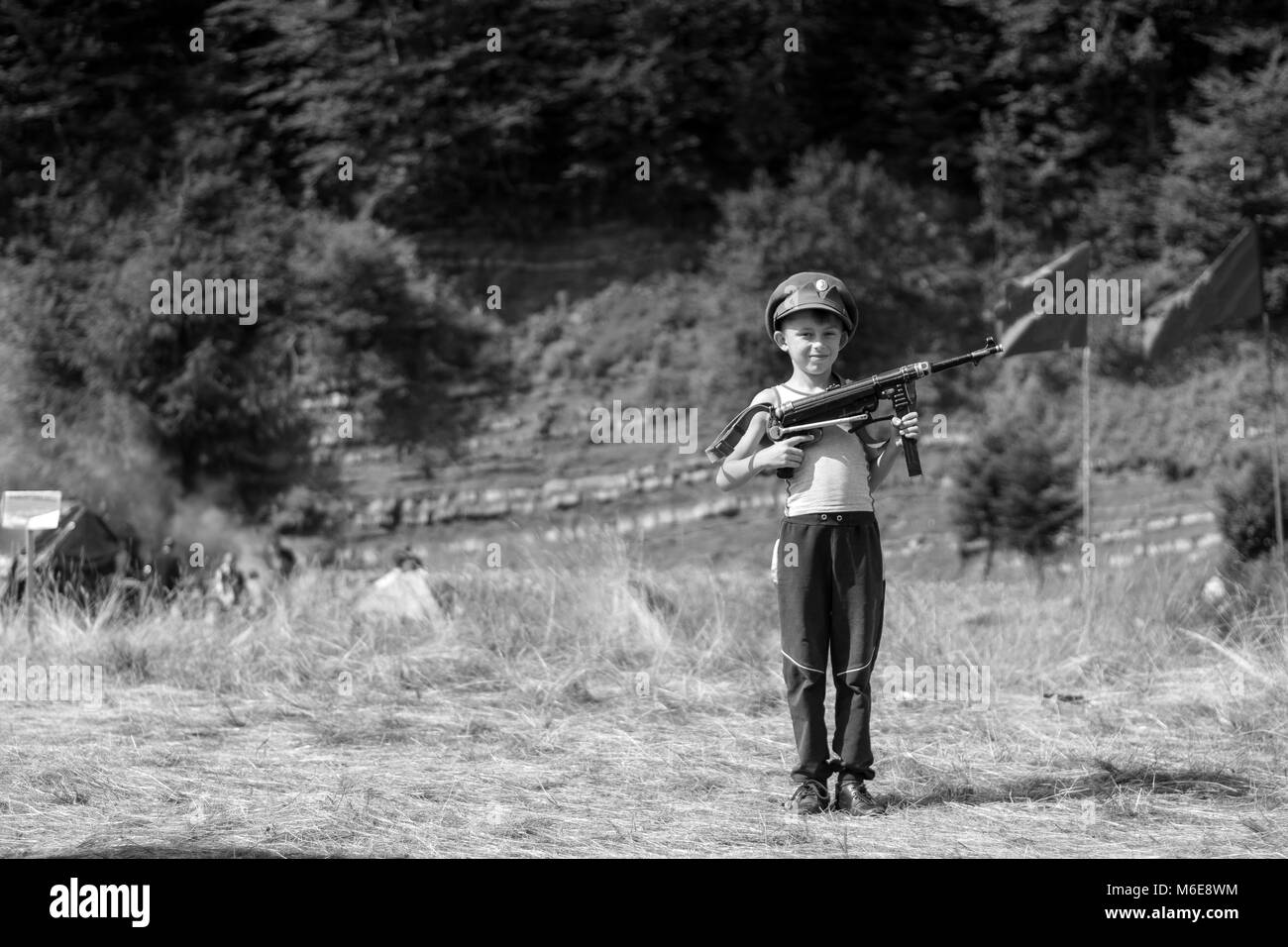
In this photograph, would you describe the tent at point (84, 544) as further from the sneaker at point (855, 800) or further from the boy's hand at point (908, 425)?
the boy's hand at point (908, 425)

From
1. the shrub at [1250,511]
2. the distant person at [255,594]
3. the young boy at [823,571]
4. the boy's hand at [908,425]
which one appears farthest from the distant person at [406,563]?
the shrub at [1250,511]

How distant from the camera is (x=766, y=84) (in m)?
25.3

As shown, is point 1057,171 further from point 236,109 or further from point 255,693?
point 255,693

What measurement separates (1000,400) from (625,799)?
721 inches

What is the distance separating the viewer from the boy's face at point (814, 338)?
497 cm

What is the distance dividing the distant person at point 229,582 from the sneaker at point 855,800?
7.54 metres

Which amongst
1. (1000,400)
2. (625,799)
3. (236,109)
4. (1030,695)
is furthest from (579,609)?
(236,109)

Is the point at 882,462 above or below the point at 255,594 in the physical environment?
above

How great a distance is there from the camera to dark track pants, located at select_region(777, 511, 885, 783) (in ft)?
15.9
